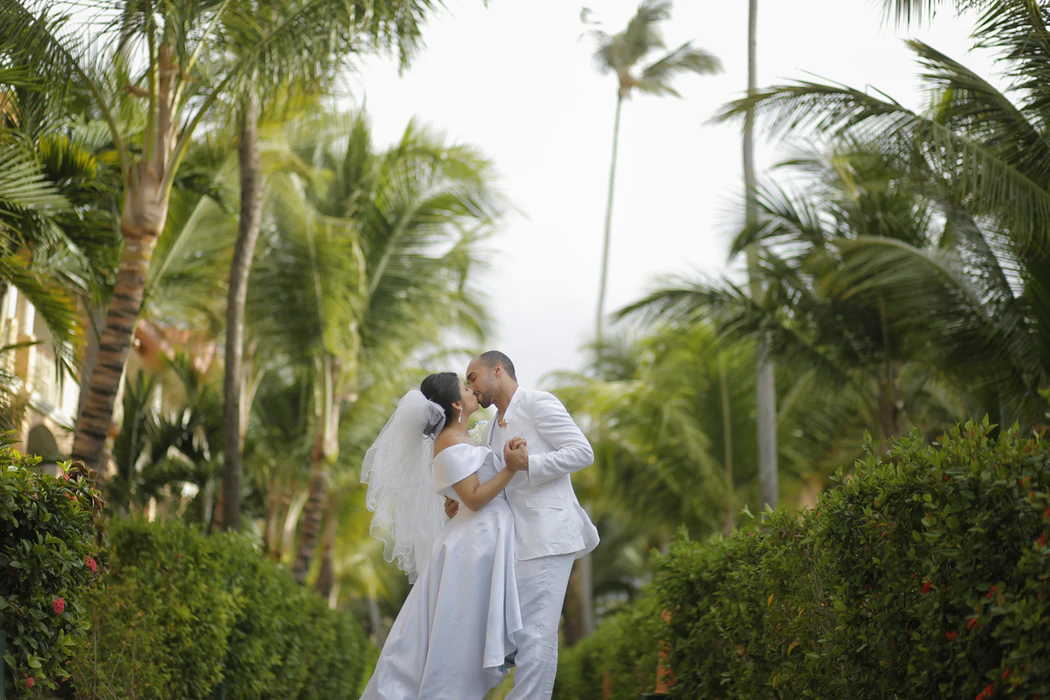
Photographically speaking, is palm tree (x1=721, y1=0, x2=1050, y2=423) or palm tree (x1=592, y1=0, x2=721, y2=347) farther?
palm tree (x1=592, y1=0, x2=721, y2=347)

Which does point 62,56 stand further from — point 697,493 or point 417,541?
point 697,493

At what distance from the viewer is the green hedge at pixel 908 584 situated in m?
3.09

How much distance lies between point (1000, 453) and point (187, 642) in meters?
5.56

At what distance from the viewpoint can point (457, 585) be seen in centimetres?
534

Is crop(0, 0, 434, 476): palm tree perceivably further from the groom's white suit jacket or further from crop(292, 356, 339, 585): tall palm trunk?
crop(292, 356, 339, 585): tall palm trunk

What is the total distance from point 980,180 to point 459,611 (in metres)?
6.26

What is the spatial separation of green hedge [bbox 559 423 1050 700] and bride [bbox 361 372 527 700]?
51.6 inches

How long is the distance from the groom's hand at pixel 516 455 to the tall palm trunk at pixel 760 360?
27.3 ft

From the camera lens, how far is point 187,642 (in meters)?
7.07

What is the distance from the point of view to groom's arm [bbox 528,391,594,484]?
5.34 meters

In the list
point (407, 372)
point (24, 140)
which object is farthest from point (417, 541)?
point (407, 372)

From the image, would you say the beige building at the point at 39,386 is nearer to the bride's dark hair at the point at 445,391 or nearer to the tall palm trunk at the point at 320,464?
the tall palm trunk at the point at 320,464

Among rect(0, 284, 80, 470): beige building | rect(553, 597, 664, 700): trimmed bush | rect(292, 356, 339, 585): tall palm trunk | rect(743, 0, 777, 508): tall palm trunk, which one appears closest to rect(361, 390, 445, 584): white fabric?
rect(553, 597, 664, 700): trimmed bush

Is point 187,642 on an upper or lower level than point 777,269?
lower
